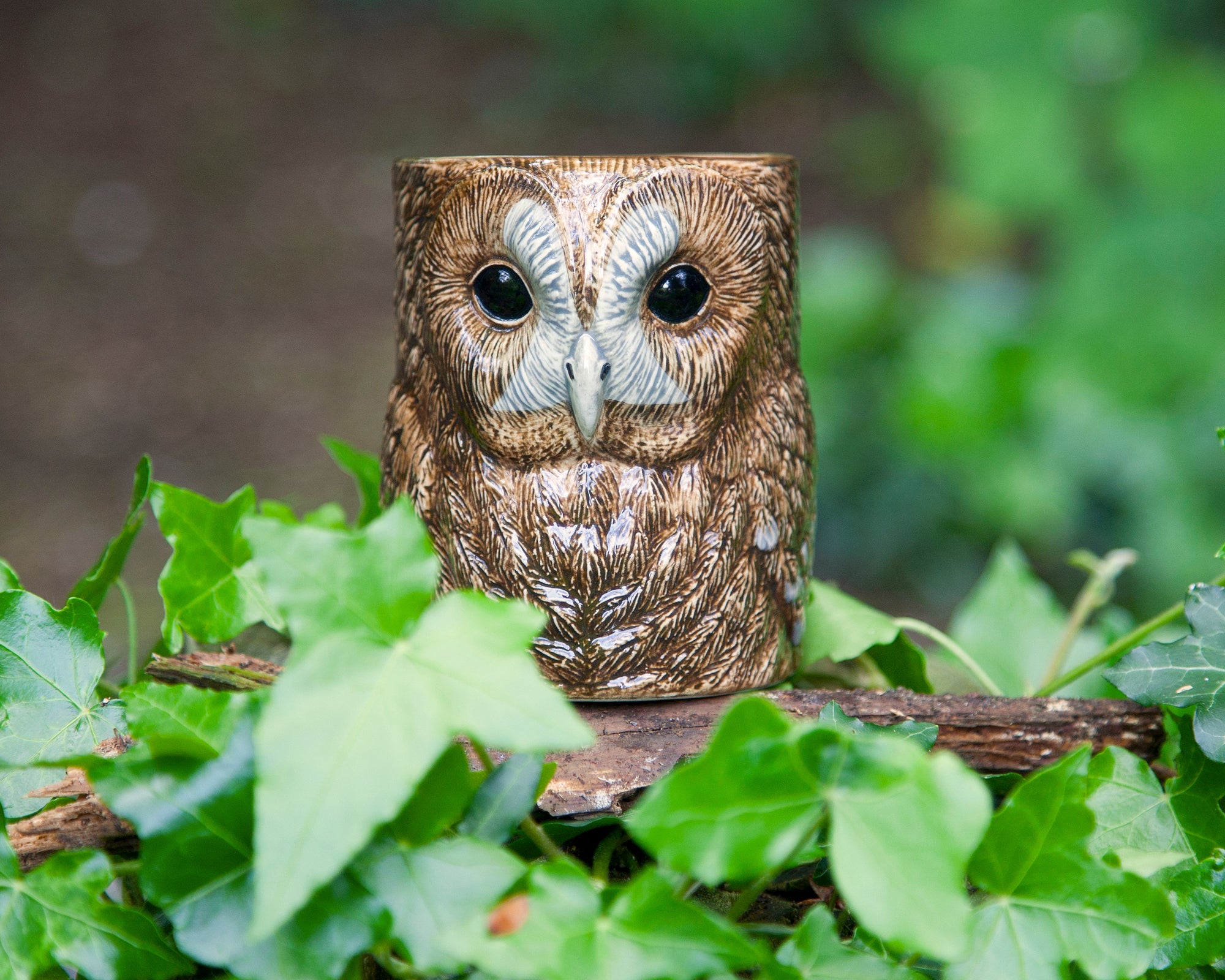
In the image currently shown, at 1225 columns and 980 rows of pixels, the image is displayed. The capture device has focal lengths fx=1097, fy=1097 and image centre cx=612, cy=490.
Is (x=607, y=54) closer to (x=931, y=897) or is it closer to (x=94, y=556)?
(x=94, y=556)

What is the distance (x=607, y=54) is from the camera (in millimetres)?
4211

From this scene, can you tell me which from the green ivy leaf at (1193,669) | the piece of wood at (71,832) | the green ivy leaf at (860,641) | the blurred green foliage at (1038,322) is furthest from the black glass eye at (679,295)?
the blurred green foliage at (1038,322)

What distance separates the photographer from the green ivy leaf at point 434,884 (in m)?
0.51

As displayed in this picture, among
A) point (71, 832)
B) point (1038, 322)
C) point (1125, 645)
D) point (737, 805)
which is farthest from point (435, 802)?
point (1038, 322)

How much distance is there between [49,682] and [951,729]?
0.60m

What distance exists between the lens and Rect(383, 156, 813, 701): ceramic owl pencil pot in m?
0.76

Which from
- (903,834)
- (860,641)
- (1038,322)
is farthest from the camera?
(1038,322)

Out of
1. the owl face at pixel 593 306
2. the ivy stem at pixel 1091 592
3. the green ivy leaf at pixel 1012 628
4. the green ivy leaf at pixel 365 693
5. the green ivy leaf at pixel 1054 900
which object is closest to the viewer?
the green ivy leaf at pixel 365 693

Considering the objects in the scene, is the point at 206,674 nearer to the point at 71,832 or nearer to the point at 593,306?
the point at 71,832

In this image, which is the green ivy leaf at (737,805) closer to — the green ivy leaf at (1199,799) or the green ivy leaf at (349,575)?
the green ivy leaf at (349,575)

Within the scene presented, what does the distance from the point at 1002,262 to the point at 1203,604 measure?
10.3 feet

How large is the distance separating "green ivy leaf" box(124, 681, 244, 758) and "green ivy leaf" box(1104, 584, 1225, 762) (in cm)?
55

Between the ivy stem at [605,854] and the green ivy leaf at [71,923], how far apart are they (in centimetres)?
24

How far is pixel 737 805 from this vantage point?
1.63 feet
